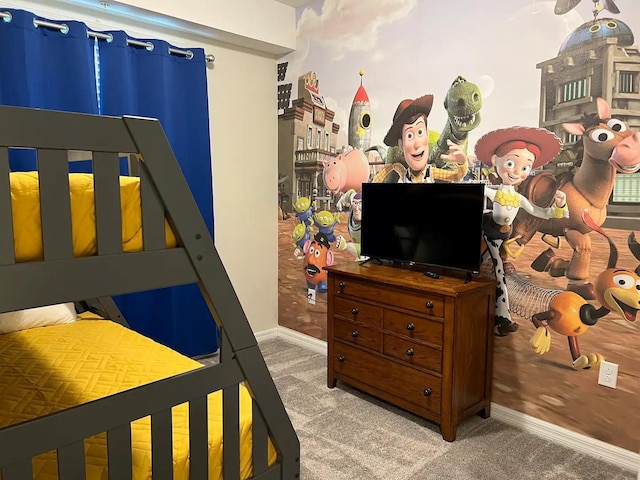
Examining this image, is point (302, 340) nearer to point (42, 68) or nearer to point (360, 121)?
point (360, 121)

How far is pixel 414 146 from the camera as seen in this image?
10.0ft

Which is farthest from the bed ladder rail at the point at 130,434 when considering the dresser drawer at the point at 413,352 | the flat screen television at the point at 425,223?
Answer: the flat screen television at the point at 425,223

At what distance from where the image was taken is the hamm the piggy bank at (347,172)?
339 centimetres

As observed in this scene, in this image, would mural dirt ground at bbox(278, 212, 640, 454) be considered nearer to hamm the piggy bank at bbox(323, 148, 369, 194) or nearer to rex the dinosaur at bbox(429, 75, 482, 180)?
rex the dinosaur at bbox(429, 75, 482, 180)

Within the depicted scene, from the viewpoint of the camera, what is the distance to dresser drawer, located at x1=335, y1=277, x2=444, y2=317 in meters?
2.50

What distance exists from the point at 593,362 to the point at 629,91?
4.17ft

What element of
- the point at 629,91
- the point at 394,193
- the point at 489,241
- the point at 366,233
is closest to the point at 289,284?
the point at 366,233

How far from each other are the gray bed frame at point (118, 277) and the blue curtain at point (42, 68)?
1.83 m

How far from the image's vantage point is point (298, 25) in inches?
148

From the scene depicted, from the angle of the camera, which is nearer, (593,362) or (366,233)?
(593,362)

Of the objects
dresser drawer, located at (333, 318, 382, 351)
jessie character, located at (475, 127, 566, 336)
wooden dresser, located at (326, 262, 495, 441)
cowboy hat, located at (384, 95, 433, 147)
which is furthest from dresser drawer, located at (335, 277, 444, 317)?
cowboy hat, located at (384, 95, 433, 147)

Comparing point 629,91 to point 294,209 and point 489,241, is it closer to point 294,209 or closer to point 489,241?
point 489,241

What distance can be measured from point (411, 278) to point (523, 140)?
0.93 meters

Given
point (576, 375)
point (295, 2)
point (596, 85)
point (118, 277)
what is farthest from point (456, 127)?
point (118, 277)
